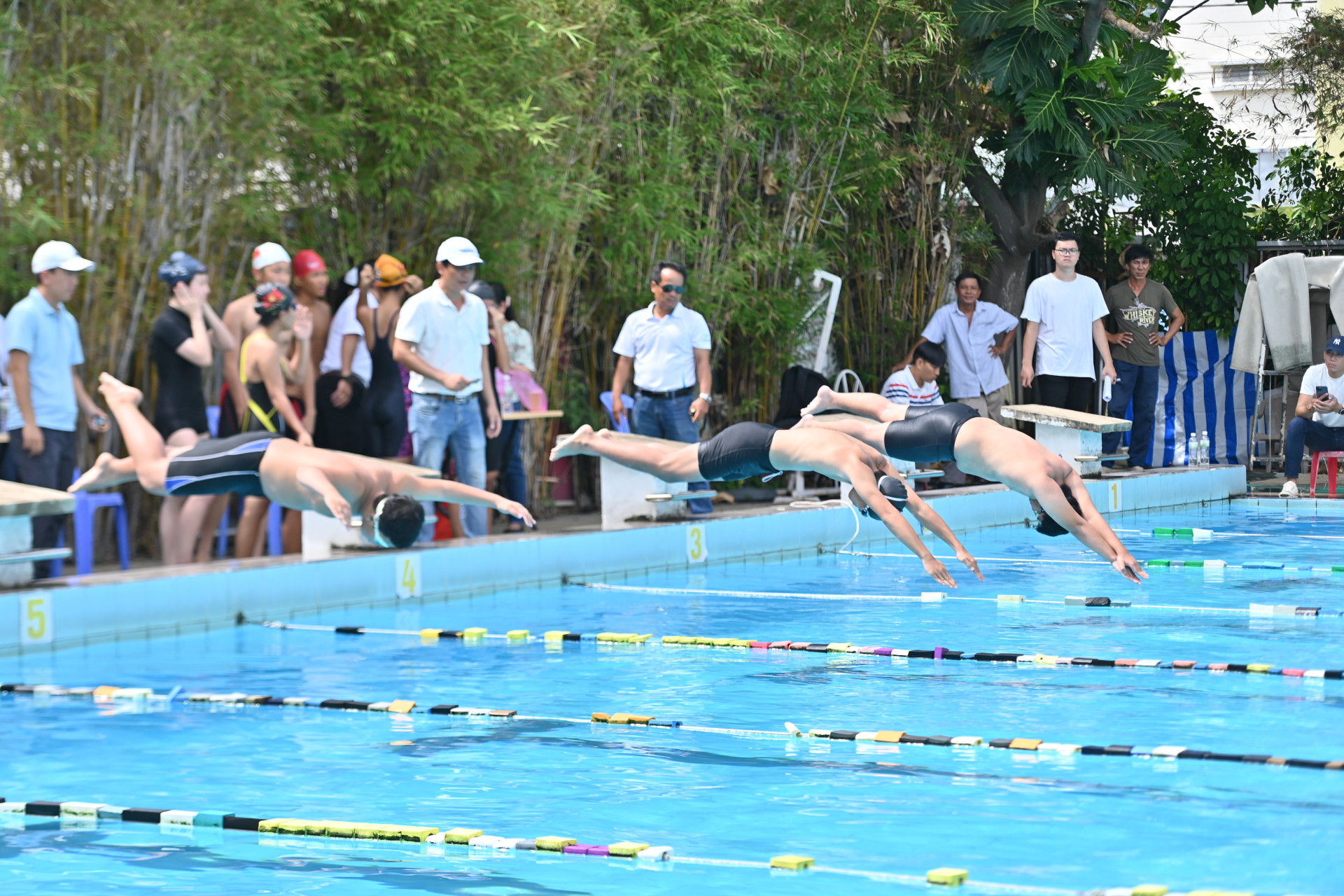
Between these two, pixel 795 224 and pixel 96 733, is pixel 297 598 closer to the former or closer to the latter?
pixel 96 733

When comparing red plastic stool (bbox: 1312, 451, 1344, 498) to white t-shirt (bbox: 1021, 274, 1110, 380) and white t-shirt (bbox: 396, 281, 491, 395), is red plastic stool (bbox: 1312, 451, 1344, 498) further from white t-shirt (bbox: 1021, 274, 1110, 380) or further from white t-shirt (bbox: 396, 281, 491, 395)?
white t-shirt (bbox: 396, 281, 491, 395)

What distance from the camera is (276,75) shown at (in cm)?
912

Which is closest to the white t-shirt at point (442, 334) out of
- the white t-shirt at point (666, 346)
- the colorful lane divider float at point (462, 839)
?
the white t-shirt at point (666, 346)

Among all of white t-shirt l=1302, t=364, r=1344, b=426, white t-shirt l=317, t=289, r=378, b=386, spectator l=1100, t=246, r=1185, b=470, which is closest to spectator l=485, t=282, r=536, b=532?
white t-shirt l=317, t=289, r=378, b=386

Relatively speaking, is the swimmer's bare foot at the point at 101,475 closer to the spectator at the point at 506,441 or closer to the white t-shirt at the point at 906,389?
the spectator at the point at 506,441

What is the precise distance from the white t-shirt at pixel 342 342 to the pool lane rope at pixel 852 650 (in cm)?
172

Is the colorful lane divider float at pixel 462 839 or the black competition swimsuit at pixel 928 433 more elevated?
the black competition swimsuit at pixel 928 433

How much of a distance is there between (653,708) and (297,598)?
2.81 m

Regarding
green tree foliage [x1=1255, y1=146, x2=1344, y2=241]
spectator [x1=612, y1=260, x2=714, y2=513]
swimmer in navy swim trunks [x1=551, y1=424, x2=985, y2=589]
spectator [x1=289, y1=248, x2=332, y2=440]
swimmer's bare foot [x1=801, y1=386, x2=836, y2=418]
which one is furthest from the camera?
green tree foliage [x1=1255, y1=146, x2=1344, y2=241]

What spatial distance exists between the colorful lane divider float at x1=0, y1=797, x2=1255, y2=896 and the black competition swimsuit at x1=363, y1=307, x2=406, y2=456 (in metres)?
4.30

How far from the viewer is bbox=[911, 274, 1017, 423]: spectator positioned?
12.9 meters

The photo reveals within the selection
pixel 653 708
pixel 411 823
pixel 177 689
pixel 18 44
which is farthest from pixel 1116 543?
pixel 18 44

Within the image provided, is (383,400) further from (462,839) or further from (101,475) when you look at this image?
(462,839)

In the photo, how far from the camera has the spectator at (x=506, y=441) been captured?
32.8ft
